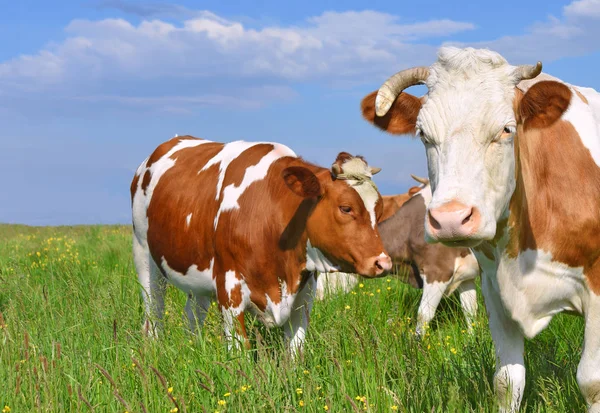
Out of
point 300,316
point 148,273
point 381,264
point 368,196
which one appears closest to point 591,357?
point 381,264

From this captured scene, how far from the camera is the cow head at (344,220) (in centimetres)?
641

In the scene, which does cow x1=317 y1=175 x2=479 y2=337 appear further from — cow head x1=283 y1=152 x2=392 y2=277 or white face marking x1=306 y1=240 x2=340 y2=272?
cow head x1=283 y1=152 x2=392 y2=277

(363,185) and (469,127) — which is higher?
(469,127)

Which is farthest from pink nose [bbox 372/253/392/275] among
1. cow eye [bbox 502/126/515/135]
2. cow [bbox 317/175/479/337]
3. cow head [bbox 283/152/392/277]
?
cow eye [bbox 502/126/515/135]

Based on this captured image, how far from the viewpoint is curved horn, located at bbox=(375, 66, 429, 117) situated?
14.4ft

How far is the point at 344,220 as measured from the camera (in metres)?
6.45

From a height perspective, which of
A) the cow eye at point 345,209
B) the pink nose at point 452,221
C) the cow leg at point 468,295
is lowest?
the cow leg at point 468,295

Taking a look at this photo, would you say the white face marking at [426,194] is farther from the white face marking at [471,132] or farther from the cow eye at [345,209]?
the white face marking at [471,132]

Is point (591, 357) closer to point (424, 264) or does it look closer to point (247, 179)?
point (247, 179)

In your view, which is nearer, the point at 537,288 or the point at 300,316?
the point at 537,288

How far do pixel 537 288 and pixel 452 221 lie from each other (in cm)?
138

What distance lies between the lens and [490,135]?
381 centimetres

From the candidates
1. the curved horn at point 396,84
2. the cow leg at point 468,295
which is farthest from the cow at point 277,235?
the cow leg at point 468,295

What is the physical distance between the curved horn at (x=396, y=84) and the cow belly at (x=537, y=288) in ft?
4.11
